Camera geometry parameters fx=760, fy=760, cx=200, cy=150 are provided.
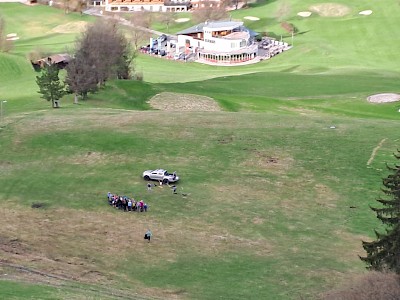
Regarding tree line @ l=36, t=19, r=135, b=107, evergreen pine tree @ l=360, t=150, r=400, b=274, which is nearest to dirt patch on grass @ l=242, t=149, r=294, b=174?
evergreen pine tree @ l=360, t=150, r=400, b=274

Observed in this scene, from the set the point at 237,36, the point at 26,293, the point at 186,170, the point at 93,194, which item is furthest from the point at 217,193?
the point at 237,36

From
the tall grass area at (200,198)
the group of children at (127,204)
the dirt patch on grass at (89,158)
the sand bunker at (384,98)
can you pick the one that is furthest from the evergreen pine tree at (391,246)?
the sand bunker at (384,98)

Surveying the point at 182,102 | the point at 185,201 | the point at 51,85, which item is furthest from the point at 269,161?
the point at 182,102

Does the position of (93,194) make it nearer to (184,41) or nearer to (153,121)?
(153,121)

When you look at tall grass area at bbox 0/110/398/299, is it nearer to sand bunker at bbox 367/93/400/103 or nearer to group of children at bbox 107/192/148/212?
group of children at bbox 107/192/148/212

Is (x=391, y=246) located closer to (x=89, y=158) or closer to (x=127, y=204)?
(x=127, y=204)

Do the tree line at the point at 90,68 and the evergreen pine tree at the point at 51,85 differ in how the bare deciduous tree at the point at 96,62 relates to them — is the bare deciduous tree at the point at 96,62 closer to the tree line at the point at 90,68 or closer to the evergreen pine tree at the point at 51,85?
the tree line at the point at 90,68
